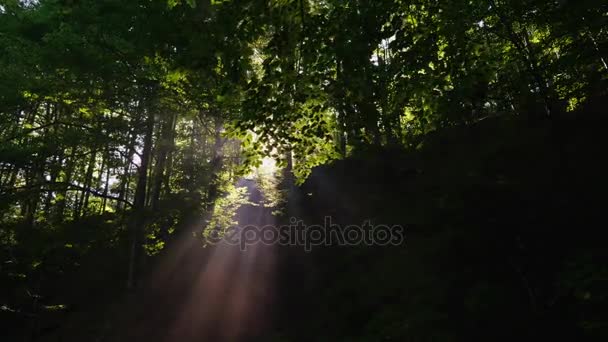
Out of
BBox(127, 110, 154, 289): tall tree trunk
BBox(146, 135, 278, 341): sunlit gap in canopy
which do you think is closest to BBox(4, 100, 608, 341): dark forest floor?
BBox(146, 135, 278, 341): sunlit gap in canopy

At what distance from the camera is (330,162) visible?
4656 mm

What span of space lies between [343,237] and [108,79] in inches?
414

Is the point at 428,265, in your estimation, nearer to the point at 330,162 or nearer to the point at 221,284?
the point at 330,162

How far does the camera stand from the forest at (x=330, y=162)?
3904 mm

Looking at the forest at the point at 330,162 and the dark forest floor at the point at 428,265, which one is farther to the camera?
A: the dark forest floor at the point at 428,265

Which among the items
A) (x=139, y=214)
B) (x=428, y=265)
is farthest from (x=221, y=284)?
(x=428, y=265)

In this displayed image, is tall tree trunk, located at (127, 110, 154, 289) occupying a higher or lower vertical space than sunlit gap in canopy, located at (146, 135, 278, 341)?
higher

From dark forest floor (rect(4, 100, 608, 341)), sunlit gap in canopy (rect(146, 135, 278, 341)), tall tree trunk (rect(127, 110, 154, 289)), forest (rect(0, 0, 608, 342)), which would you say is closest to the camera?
forest (rect(0, 0, 608, 342))

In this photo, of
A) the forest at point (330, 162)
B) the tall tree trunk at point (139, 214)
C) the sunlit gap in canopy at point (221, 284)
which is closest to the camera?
the forest at point (330, 162)

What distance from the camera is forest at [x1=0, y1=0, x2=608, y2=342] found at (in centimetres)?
390

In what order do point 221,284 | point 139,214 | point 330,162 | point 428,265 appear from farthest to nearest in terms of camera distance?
point 221,284
point 139,214
point 428,265
point 330,162

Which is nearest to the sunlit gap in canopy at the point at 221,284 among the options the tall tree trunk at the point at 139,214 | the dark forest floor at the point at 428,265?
the dark forest floor at the point at 428,265

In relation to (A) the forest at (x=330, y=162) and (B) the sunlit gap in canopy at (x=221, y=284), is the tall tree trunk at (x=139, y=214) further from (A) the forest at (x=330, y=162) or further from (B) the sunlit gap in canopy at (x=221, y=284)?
(B) the sunlit gap in canopy at (x=221, y=284)

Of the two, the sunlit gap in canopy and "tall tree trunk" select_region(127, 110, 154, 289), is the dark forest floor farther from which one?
"tall tree trunk" select_region(127, 110, 154, 289)
